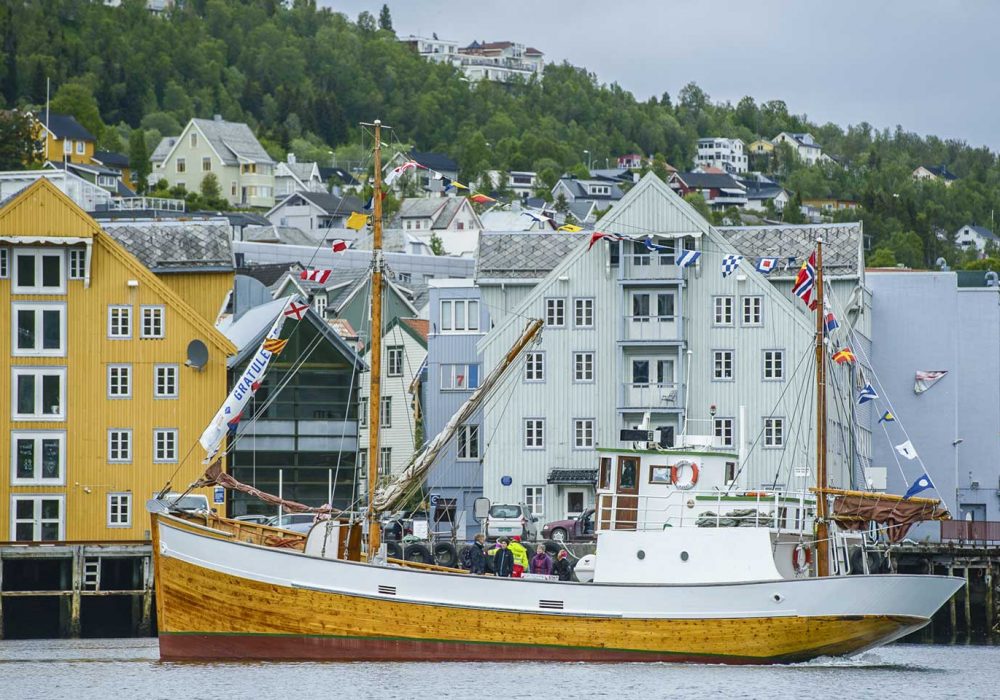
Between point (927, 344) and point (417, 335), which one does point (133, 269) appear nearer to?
point (417, 335)

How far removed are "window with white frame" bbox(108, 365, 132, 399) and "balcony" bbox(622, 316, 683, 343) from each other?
17727 millimetres

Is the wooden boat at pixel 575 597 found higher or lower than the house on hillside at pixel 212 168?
lower

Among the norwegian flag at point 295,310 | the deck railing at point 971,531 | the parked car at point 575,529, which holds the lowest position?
the deck railing at point 971,531

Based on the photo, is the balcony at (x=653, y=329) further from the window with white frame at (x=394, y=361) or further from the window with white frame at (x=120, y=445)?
the window with white frame at (x=120, y=445)

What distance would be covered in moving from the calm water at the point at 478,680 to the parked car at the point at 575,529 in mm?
15279

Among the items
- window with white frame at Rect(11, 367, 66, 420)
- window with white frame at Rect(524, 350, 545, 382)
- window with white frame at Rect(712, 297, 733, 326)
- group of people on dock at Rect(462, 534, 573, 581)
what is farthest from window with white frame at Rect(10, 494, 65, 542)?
window with white frame at Rect(712, 297, 733, 326)

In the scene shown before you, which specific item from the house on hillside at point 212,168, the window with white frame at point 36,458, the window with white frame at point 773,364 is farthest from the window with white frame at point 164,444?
the house on hillside at point 212,168

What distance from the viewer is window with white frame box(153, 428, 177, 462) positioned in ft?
218

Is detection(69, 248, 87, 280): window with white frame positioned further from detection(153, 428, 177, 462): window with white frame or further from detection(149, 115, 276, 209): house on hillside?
detection(149, 115, 276, 209): house on hillside

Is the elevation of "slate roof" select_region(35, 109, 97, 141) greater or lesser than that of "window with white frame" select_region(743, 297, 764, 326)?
greater

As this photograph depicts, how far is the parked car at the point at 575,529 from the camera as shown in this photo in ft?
209

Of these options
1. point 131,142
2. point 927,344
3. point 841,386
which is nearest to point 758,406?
point 841,386

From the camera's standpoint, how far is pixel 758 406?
70438 millimetres

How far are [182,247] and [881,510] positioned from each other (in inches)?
1529
